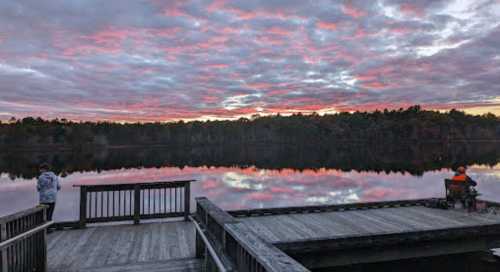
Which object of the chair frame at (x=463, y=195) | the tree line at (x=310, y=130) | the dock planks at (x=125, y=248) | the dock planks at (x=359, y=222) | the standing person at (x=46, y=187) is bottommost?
the dock planks at (x=125, y=248)

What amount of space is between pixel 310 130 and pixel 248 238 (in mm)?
108325

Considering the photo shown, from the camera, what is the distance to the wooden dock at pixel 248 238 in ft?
14.3

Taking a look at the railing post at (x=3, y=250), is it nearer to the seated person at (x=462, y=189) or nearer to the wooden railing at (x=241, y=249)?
the wooden railing at (x=241, y=249)

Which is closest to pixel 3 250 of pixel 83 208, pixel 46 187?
pixel 46 187

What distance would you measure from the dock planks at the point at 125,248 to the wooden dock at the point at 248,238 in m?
0.02

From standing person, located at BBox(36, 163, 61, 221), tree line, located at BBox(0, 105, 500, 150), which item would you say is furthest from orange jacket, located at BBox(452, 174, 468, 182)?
tree line, located at BBox(0, 105, 500, 150)

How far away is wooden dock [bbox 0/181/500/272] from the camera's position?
14.3ft

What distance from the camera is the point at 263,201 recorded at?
778 inches

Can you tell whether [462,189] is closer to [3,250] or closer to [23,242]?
[23,242]

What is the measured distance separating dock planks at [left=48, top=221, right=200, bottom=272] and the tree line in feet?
309

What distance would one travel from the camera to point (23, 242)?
4.80m

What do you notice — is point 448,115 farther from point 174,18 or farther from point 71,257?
point 71,257

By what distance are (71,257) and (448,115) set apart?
133893 millimetres

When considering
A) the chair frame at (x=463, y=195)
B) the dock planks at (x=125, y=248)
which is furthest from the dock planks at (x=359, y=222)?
the dock planks at (x=125, y=248)
